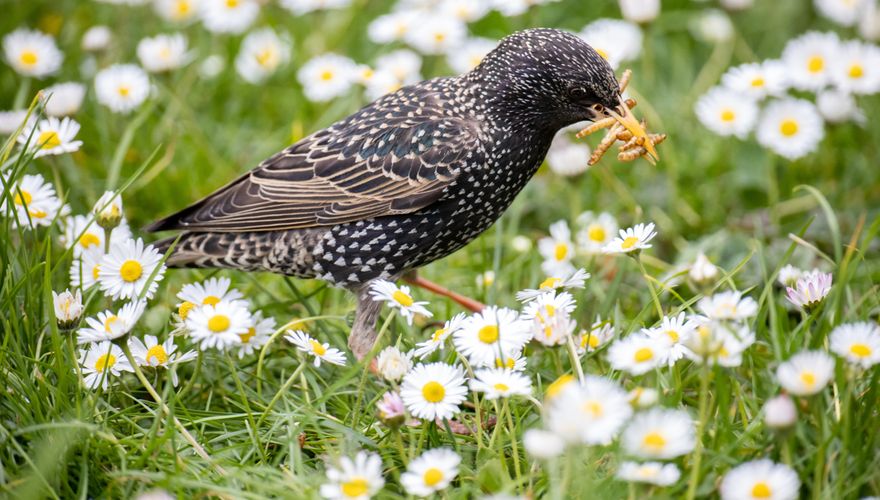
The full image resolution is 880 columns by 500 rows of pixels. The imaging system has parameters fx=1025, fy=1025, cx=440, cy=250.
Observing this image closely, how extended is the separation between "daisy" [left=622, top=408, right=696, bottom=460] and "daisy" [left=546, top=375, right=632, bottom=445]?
0.04 m

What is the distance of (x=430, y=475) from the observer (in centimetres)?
281

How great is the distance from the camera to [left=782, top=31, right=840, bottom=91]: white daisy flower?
17.0ft

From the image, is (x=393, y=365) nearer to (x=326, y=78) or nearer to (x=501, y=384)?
(x=501, y=384)

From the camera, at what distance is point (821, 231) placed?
4871mm

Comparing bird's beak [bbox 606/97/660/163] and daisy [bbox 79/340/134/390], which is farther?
bird's beak [bbox 606/97/660/163]

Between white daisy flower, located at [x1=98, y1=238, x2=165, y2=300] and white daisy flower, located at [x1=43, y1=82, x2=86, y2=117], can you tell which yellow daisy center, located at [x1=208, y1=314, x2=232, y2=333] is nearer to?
white daisy flower, located at [x1=98, y1=238, x2=165, y2=300]

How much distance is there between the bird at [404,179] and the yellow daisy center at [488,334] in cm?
72

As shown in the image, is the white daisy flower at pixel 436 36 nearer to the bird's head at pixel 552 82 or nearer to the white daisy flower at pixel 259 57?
the white daisy flower at pixel 259 57

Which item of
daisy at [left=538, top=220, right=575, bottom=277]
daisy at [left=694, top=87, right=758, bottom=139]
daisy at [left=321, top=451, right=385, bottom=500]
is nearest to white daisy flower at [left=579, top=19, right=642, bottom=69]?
daisy at [left=694, top=87, right=758, bottom=139]

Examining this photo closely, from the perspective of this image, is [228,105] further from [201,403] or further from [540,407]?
[540,407]

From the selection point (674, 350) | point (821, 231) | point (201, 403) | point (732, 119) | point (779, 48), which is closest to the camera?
point (674, 350)

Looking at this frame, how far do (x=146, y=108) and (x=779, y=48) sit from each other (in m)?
3.98

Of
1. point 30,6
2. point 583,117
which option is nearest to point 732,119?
point 583,117

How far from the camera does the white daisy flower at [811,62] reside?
5168 mm
